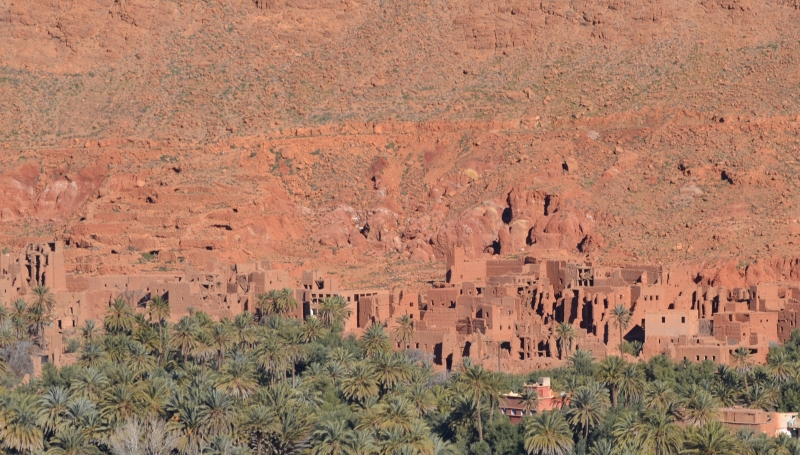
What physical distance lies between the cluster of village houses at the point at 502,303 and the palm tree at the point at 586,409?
36.8 feet

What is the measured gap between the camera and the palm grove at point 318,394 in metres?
75.3

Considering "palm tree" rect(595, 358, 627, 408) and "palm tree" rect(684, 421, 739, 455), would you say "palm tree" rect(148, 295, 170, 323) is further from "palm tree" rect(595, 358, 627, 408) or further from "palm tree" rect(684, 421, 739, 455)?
"palm tree" rect(684, 421, 739, 455)

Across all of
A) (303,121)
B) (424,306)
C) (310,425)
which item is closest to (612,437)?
(310,425)

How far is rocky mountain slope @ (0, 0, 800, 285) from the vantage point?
118m

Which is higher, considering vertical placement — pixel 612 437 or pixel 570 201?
pixel 570 201

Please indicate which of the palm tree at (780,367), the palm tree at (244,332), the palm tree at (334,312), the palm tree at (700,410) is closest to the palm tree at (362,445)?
the palm tree at (700,410)

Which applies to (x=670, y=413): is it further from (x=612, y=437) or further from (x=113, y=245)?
A: (x=113, y=245)

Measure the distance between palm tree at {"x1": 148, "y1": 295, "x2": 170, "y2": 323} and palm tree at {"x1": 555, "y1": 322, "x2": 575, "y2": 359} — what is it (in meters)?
17.3

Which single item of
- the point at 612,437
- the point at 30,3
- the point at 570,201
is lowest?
the point at 612,437

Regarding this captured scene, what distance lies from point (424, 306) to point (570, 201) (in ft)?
73.7

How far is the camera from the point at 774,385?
85750mm

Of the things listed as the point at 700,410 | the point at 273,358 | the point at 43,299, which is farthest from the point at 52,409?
the point at 700,410

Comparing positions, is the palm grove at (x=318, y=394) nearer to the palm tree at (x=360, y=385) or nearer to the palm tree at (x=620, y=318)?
the palm tree at (x=360, y=385)

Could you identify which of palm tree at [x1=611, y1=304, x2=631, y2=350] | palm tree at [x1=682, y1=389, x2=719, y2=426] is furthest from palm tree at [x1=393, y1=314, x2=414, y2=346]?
palm tree at [x1=682, y1=389, x2=719, y2=426]
